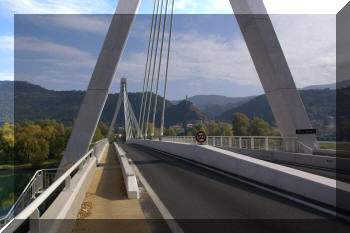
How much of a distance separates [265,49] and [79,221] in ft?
58.7

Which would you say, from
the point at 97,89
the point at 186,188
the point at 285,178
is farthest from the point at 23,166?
the point at 285,178

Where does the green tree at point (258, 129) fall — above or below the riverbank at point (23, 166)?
above

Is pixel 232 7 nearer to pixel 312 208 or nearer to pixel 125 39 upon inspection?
pixel 125 39

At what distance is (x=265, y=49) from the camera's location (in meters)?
20.8

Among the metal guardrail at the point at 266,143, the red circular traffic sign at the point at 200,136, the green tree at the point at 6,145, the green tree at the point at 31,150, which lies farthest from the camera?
the green tree at the point at 6,145

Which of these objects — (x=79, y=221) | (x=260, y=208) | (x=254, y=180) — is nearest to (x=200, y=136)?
(x=254, y=180)

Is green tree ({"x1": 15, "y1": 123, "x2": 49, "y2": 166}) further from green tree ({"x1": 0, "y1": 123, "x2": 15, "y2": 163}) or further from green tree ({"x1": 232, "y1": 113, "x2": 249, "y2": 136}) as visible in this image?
green tree ({"x1": 232, "y1": 113, "x2": 249, "y2": 136})

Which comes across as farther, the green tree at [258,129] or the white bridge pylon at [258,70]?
the green tree at [258,129]

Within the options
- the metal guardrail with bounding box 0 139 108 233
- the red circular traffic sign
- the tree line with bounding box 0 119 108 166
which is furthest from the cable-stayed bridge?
the tree line with bounding box 0 119 108 166

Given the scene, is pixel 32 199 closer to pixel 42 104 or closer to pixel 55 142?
pixel 55 142

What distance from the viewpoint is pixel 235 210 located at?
20.6ft

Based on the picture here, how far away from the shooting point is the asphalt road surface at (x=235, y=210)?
5.17 m

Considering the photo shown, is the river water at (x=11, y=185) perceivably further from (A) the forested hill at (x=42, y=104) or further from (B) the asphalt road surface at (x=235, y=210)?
(A) the forested hill at (x=42, y=104)

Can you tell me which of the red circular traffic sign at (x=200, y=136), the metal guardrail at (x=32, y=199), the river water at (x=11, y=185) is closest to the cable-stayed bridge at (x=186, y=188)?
the metal guardrail at (x=32, y=199)
